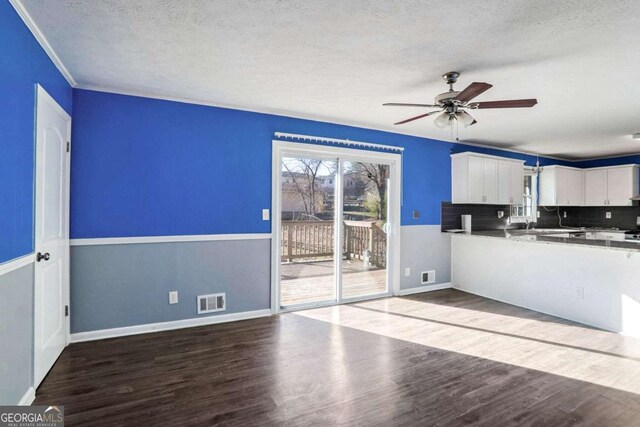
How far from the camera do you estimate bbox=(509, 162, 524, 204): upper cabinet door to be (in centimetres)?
574

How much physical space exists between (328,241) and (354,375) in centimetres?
205

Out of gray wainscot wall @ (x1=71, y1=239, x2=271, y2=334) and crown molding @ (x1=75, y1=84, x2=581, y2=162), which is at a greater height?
crown molding @ (x1=75, y1=84, x2=581, y2=162)

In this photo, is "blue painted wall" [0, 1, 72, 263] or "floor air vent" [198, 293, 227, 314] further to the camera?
"floor air vent" [198, 293, 227, 314]

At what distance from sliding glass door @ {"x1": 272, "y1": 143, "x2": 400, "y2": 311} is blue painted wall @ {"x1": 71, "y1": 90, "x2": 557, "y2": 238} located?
301 millimetres

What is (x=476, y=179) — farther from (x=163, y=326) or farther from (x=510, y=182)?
(x=163, y=326)

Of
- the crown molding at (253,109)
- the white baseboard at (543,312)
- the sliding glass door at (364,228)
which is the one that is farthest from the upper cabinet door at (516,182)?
the sliding glass door at (364,228)

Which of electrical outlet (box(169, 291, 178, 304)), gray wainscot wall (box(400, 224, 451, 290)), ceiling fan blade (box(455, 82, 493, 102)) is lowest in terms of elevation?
electrical outlet (box(169, 291, 178, 304))

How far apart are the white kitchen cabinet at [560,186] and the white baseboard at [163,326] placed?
229 inches

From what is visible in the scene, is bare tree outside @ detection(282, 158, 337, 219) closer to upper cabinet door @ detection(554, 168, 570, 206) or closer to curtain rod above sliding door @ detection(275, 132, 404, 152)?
curtain rod above sliding door @ detection(275, 132, 404, 152)

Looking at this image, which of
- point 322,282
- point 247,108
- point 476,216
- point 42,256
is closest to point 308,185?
point 247,108

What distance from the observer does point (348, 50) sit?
2.37 m

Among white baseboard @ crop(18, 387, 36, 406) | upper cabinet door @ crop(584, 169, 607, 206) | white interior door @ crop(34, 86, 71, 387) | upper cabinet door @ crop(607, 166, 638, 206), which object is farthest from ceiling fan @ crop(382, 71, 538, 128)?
upper cabinet door @ crop(584, 169, 607, 206)

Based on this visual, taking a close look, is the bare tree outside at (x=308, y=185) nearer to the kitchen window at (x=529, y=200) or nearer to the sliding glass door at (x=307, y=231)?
the sliding glass door at (x=307, y=231)

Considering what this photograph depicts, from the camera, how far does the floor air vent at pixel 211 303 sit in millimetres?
3570
